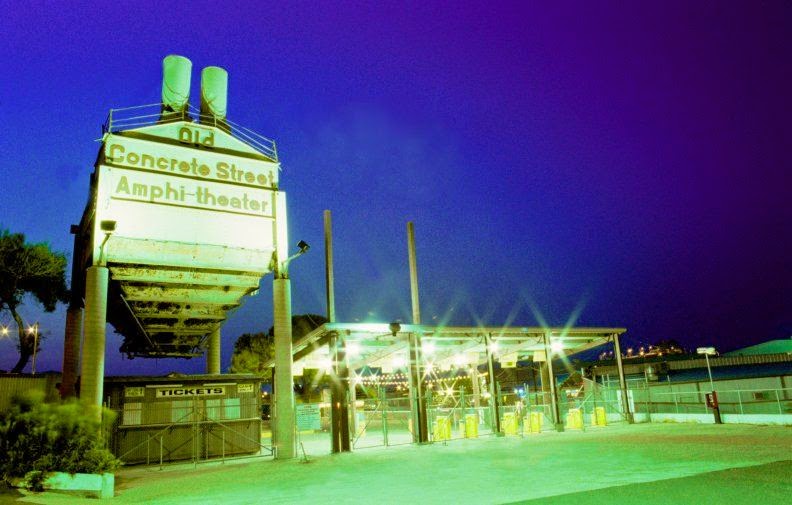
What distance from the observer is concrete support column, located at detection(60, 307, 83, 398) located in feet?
77.5

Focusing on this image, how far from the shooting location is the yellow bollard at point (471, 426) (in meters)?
22.8

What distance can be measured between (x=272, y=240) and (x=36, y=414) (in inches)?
421

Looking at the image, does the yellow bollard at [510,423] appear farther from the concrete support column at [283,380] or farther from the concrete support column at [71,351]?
the concrete support column at [71,351]

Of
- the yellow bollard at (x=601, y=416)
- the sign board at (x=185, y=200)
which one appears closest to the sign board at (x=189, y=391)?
the sign board at (x=185, y=200)

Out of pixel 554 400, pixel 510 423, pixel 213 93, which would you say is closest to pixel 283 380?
pixel 510 423

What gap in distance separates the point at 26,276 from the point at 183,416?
15889 mm

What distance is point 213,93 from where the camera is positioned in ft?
73.7

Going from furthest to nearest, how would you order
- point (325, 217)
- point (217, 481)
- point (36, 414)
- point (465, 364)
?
point (465, 364) → point (325, 217) → point (217, 481) → point (36, 414)

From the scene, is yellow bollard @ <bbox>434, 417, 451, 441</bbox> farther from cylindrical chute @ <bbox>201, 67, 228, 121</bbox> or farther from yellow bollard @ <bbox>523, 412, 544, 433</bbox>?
cylindrical chute @ <bbox>201, 67, 228, 121</bbox>

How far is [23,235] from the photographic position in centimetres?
2977

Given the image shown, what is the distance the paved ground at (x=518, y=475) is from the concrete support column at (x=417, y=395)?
5.69ft

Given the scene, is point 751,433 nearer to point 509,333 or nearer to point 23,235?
point 509,333

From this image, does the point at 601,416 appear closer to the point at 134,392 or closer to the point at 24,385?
the point at 134,392

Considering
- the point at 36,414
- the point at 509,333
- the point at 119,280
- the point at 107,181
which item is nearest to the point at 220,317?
the point at 119,280
